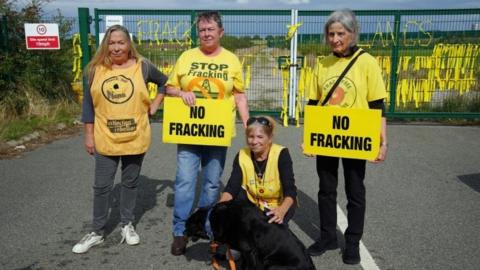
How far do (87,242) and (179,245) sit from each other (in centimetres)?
83

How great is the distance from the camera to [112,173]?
3.83 m

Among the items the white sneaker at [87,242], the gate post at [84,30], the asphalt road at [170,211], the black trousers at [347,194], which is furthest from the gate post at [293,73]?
the white sneaker at [87,242]

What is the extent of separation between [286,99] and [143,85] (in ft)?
19.8

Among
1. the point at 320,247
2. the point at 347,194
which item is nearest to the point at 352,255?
the point at 320,247

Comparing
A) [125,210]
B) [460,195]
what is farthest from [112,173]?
[460,195]

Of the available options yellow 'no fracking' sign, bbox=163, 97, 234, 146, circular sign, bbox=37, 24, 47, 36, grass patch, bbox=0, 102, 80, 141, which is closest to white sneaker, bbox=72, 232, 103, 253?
yellow 'no fracking' sign, bbox=163, 97, 234, 146

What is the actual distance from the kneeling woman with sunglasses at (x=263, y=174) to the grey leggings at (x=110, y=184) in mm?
933

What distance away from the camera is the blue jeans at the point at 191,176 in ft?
12.3

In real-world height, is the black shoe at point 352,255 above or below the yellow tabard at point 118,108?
below

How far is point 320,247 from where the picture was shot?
3.77 metres

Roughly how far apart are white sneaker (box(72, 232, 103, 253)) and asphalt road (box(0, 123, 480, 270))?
0.05 m

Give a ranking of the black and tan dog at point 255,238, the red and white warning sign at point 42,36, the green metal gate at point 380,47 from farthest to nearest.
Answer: the red and white warning sign at point 42,36 → the green metal gate at point 380,47 → the black and tan dog at point 255,238

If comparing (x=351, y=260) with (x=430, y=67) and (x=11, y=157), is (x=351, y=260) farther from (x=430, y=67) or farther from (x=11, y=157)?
(x=430, y=67)

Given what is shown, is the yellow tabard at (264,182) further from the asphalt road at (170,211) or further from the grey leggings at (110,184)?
the grey leggings at (110,184)
